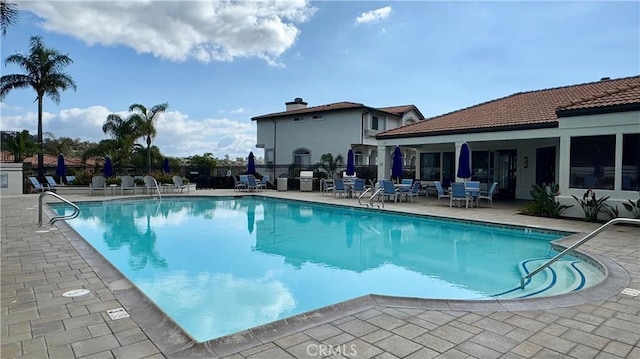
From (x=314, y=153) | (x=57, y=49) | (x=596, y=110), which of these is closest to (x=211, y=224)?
(x=596, y=110)

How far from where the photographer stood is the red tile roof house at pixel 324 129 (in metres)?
26.9

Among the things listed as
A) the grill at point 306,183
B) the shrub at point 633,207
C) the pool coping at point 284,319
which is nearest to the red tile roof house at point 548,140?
the shrub at point 633,207

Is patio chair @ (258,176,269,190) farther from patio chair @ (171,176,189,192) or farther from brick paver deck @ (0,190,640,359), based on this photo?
brick paver deck @ (0,190,640,359)

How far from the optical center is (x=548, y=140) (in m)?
15.4

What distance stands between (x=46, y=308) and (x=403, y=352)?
3.47 m

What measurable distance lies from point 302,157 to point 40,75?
17674mm

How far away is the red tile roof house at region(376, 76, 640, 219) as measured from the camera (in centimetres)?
1017

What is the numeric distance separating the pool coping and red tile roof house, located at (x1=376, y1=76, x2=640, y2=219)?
6.15 m

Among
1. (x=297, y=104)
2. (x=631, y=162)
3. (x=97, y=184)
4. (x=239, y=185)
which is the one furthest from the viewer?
(x=297, y=104)

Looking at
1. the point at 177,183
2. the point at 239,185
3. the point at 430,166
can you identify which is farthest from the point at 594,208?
the point at 177,183

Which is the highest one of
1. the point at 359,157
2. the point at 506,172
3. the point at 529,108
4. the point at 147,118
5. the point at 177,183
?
the point at 147,118
